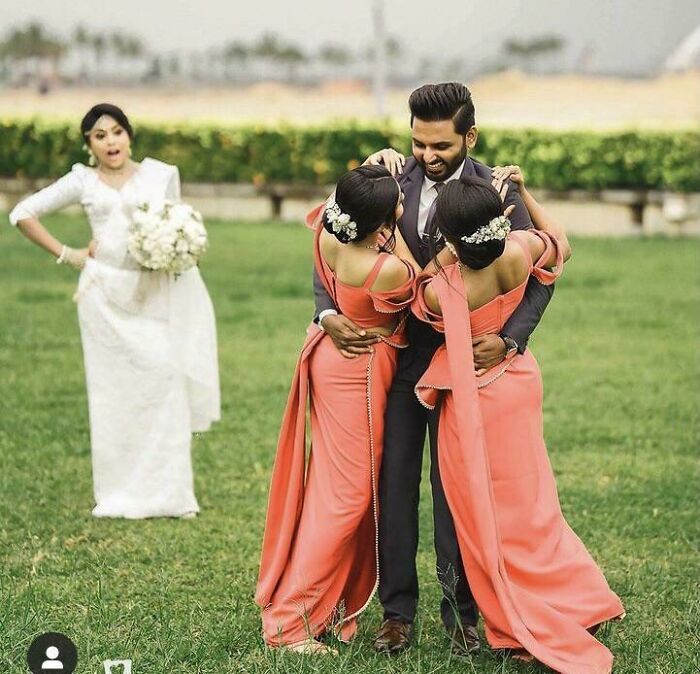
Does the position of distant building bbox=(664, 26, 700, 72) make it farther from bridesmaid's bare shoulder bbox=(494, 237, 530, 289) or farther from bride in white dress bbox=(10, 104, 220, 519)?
bridesmaid's bare shoulder bbox=(494, 237, 530, 289)

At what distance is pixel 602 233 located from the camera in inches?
731

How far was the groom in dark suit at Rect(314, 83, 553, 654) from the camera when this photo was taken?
14.6ft

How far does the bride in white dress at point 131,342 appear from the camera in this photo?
6.48m

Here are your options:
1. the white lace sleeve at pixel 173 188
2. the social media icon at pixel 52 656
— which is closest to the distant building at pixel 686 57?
the white lace sleeve at pixel 173 188

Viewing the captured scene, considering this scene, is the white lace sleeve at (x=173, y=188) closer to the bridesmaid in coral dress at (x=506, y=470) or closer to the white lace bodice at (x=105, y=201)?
the white lace bodice at (x=105, y=201)

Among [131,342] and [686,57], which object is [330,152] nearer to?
[686,57]

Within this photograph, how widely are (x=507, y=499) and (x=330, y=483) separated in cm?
62

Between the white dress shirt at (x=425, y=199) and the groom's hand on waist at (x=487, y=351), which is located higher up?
the white dress shirt at (x=425, y=199)

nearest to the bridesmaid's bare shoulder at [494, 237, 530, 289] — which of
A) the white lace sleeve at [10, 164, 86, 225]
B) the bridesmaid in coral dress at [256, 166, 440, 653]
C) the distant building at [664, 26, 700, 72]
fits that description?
the bridesmaid in coral dress at [256, 166, 440, 653]

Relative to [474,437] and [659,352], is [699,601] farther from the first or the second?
[659,352]

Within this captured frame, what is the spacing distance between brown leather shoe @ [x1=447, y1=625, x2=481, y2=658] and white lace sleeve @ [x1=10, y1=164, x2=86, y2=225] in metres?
2.95

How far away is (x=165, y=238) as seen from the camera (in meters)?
6.24

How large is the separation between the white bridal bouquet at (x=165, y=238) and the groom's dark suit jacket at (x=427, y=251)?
5.85 feet

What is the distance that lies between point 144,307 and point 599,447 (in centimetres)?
288
